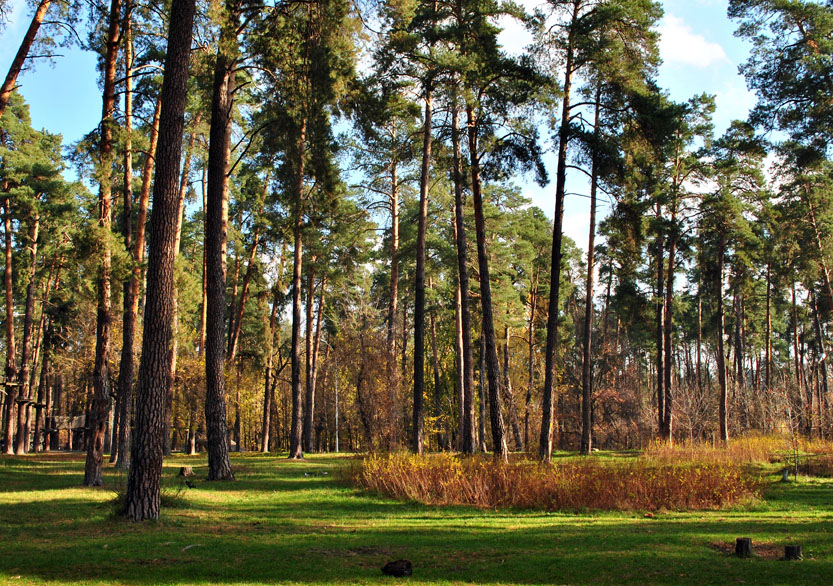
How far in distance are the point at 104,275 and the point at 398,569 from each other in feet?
33.8

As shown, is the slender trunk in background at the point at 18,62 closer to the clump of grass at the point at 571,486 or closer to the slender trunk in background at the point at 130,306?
the slender trunk in background at the point at 130,306

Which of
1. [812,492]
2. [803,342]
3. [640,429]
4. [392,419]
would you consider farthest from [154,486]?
[803,342]

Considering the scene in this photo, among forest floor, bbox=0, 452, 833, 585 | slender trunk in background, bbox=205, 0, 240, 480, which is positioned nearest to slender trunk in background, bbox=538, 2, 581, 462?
forest floor, bbox=0, 452, 833, 585

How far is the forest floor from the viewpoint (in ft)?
21.2

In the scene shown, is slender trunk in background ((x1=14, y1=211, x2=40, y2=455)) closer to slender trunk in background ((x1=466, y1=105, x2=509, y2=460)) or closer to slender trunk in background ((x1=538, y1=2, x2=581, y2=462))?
slender trunk in background ((x1=466, y1=105, x2=509, y2=460))

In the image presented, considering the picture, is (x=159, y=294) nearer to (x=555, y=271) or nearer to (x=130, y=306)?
(x=130, y=306)

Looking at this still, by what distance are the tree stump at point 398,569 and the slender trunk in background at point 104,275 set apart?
30.1 feet

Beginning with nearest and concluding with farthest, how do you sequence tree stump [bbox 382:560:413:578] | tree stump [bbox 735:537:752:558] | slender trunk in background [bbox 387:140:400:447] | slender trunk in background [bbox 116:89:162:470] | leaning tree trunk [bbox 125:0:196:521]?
1. tree stump [bbox 382:560:413:578]
2. tree stump [bbox 735:537:752:558]
3. leaning tree trunk [bbox 125:0:196:521]
4. slender trunk in background [bbox 116:89:162:470]
5. slender trunk in background [bbox 387:140:400:447]

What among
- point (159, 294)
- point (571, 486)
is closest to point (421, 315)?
point (571, 486)

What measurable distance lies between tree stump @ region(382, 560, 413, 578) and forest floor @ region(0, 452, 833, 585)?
11 centimetres

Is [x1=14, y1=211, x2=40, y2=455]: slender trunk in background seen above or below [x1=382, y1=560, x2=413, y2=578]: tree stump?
above

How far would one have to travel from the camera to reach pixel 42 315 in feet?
115

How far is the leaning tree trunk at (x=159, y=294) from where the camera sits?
365 inches

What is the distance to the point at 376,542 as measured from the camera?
8430 mm
